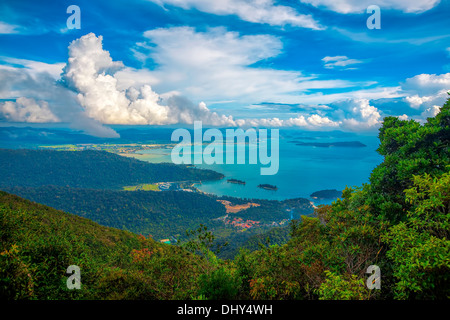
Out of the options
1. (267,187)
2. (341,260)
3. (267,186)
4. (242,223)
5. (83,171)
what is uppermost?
(341,260)

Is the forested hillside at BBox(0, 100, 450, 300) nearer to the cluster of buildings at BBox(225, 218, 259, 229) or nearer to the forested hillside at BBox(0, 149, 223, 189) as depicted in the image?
the cluster of buildings at BBox(225, 218, 259, 229)

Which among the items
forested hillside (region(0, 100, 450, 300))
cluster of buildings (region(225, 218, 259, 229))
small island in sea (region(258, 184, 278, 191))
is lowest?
cluster of buildings (region(225, 218, 259, 229))

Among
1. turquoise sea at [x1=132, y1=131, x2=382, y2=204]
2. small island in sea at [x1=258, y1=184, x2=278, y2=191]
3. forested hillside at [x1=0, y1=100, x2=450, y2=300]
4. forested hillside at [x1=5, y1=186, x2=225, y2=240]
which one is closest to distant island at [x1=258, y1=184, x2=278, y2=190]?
small island in sea at [x1=258, y1=184, x2=278, y2=191]

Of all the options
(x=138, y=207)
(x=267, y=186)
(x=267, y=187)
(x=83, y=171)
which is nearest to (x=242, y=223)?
(x=267, y=187)

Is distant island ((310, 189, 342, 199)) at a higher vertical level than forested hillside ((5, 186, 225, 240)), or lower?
higher

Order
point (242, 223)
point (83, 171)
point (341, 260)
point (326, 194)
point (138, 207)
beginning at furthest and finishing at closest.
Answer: point (83, 171) < point (326, 194) < point (138, 207) < point (242, 223) < point (341, 260)

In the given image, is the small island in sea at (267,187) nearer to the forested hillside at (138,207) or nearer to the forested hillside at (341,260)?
the forested hillside at (138,207)

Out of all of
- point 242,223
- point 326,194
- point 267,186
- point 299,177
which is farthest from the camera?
point 299,177

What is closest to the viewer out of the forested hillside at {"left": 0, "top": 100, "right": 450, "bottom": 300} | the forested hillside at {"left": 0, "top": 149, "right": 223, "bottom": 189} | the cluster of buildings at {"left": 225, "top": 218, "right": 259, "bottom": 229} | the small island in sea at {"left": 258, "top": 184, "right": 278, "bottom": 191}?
the forested hillside at {"left": 0, "top": 100, "right": 450, "bottom": 300}

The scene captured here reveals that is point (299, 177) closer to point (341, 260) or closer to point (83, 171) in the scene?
point (341, 260)
